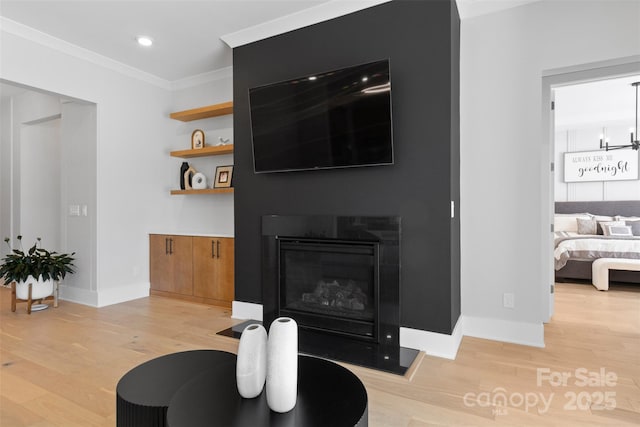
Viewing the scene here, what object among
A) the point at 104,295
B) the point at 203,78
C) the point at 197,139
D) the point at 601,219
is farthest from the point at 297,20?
the point at 601,219

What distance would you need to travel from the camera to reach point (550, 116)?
3039 mm

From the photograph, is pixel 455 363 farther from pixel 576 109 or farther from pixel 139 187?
pixel 576 109

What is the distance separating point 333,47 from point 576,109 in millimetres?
4987

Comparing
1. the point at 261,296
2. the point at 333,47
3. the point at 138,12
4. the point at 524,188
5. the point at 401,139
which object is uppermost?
the point at 138,12

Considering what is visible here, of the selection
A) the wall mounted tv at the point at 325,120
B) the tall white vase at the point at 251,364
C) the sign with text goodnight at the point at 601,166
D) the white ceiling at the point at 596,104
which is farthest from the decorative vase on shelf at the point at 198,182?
the sign with text goodnight at the point at 601,166

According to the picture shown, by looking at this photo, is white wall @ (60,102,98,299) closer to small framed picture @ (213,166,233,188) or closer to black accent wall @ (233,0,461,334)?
small framed picture @ (213,166,233,188)

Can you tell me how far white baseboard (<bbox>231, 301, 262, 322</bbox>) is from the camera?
3.16 metres

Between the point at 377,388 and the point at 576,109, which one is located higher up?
the point at 576,109

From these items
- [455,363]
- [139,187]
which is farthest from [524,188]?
[139,187]

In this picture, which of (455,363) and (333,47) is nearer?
(455,363)

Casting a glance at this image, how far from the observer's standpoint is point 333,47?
2809 mm

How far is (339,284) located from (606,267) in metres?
3.86

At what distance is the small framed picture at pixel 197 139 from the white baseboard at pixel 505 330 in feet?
11.0

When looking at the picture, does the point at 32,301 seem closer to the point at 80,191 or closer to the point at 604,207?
the point at 80,191
